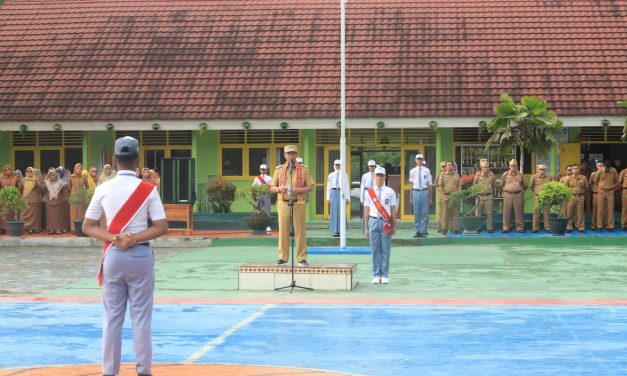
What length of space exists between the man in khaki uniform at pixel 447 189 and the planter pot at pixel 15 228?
10346mm

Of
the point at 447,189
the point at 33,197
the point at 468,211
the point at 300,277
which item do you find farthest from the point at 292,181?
the point at 33,197

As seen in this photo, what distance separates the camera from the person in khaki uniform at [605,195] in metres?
27.2

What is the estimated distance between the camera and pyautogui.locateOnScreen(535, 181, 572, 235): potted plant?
2564 cm

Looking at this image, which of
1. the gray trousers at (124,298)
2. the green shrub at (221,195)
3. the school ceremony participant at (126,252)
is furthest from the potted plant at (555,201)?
the gray trousers at (124,298)

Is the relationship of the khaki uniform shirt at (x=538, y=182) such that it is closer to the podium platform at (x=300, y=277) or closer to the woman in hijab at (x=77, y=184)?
the woman in hijab at (x=77, y=184)

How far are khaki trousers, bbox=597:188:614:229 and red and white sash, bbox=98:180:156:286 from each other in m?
20.1

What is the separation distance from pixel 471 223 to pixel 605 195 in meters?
3.38

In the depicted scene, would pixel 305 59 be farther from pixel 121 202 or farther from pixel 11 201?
pixel 121 202

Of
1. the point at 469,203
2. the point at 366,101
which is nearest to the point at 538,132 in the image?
the point at 469,203

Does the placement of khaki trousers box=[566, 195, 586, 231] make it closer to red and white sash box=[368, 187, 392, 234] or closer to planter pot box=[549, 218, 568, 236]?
planter pot box=[549, 218, 568, 236]

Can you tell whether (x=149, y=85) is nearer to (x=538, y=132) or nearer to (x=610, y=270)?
(x=538, y=132)

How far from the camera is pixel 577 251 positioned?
2358 cm

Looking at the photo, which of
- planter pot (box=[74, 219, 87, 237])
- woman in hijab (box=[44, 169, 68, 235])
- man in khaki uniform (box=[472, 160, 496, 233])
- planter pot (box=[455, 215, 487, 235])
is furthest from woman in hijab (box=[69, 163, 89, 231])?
man in khaki uniform (box=[472, 160, 496, 233])

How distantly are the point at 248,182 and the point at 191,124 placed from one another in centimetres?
293
